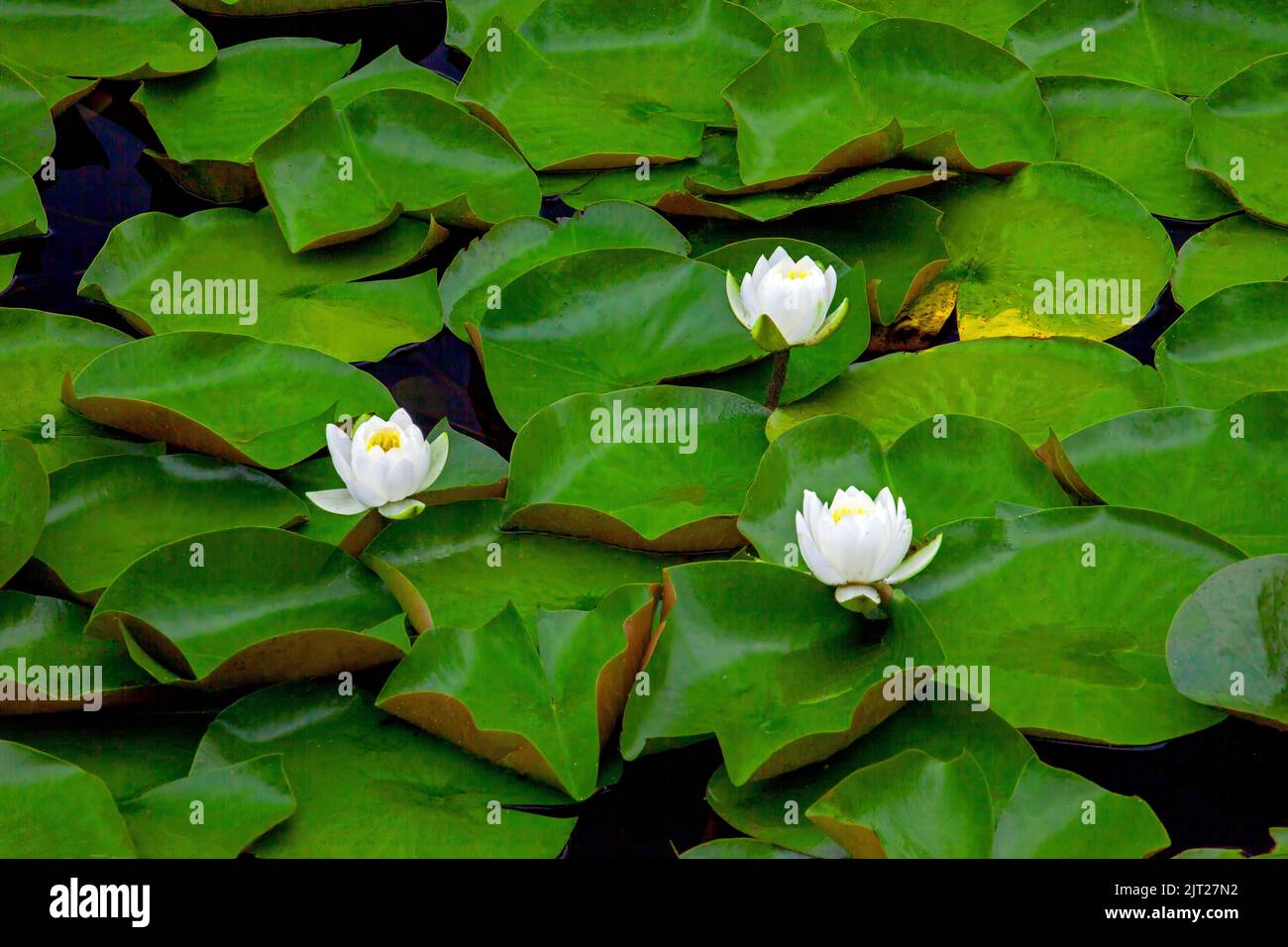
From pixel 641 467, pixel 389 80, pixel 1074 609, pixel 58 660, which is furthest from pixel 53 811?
pixel 389 80

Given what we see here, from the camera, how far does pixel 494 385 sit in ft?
6.97

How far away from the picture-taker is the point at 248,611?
5.74 ft

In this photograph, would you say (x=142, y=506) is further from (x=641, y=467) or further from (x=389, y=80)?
(x=389, y=80)

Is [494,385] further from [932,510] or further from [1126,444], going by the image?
[1126,444]

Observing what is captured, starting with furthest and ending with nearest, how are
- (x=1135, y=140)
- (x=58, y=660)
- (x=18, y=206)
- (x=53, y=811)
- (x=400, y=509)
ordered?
(x=1135, y=140), (x=18, y=206), (x=400, y=509), (x=58, y=660), (x=53, y=811)

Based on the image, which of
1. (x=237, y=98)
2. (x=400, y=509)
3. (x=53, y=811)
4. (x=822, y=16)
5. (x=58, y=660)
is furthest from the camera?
(x=822, y=16)

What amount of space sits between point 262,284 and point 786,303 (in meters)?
1.01

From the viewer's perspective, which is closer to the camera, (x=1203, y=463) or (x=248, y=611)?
(x=248, y=611)

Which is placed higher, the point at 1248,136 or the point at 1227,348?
the point at 1248,136

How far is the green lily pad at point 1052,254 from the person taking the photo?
2297 mm

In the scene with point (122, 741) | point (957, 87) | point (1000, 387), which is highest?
point (957, 87)

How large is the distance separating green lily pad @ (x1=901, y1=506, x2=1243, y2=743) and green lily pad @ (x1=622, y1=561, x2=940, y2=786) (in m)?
0.12

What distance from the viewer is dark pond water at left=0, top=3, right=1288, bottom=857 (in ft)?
5.29

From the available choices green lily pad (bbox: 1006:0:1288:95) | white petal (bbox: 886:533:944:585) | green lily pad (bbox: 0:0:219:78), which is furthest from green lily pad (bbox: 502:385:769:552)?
green lily pad (bbox: 0:0:219:78)
